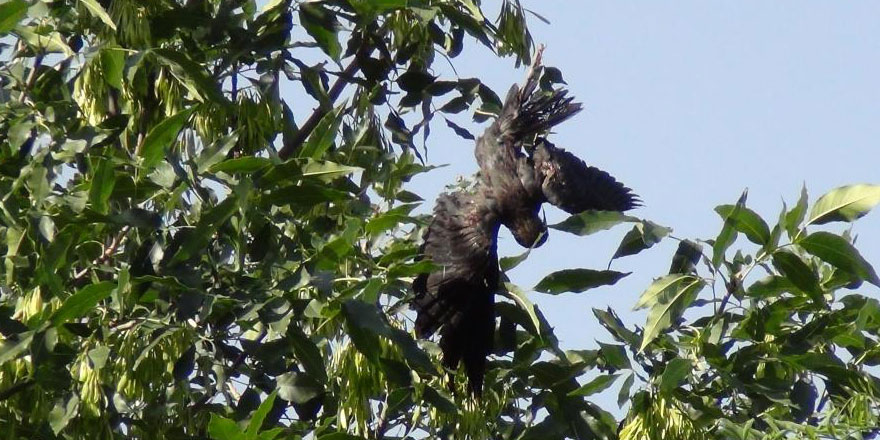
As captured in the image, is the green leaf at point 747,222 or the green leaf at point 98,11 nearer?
the green leaf at point 747,222

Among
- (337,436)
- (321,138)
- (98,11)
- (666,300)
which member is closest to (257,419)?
(337,436)

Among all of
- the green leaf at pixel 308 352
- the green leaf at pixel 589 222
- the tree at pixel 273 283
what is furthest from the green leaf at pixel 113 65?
the green leaf at pixel 589 222

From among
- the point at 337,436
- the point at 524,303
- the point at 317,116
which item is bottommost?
the point at 337,436

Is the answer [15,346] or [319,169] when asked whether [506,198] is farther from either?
[15,346]

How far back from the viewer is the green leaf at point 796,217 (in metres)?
2.97

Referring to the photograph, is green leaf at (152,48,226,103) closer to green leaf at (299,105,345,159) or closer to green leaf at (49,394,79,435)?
green leaf at (299,105,345,159)

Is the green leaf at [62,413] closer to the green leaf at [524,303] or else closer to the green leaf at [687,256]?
the green leaf at [524,303]

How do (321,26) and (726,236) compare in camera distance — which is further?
(321,26)

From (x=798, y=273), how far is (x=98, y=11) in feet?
4.59

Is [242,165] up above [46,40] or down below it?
below

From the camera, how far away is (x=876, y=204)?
294cm

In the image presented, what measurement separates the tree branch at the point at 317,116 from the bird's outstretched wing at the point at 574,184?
48 centimetres

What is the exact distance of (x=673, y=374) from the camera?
2951 mm

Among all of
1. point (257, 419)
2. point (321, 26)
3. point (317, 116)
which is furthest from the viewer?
point (317, 116)
